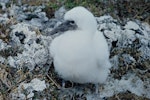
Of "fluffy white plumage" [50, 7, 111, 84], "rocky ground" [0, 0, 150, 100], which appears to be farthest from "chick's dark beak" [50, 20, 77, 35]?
"rocky ground" [0, 0, 150, 100]

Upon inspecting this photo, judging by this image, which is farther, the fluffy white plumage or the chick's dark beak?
the chick's dark beak

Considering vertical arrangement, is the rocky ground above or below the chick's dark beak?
below

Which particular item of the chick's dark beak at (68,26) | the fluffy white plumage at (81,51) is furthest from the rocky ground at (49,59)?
the chick's dark beak at (68,26)

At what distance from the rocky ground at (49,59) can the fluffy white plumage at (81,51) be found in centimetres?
28

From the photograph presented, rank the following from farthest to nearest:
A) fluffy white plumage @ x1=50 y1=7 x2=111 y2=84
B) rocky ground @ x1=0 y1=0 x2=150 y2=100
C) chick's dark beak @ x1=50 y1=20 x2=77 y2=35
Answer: rocky ground @ x1=0 y1=0 x2=150 y2=100 → chick's dark beak @ x1=50 y1=20 x2=77 y2=35 → fluffy white plumage @ x1=50 y1=7 x2=111 y2=84

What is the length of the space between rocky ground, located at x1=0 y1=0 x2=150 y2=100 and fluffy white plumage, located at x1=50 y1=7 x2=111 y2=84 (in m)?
0.28

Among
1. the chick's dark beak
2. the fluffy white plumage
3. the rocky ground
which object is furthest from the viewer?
the rocky ground

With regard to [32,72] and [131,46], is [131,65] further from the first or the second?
[32,72]

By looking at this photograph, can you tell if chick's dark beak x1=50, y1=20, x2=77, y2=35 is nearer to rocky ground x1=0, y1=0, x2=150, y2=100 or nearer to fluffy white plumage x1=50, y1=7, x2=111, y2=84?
fluffy white plumage x1=50, y1=7, x2=111, y2=84

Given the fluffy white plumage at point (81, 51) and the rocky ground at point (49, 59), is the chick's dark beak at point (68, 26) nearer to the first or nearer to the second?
the fluffy white plumage at point (81, 51)

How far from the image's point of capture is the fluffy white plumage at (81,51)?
6.33 meters

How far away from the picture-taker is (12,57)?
22.9 feet

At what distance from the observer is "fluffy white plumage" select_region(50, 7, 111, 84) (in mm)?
6332

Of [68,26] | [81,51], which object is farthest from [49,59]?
[81,51]
